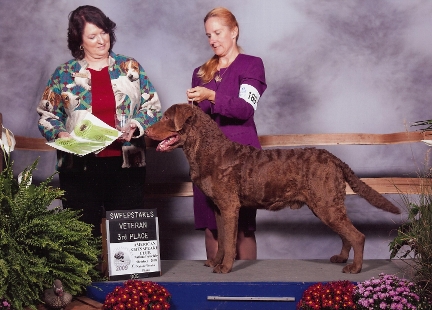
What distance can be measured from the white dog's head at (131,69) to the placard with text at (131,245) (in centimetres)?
78

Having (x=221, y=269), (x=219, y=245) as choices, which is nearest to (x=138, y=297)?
(x=221, y=269)

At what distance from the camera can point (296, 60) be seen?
4902mm

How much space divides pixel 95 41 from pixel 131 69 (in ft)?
0.85

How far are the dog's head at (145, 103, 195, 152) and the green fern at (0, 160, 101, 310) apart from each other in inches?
23.9

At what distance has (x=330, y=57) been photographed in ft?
16.0

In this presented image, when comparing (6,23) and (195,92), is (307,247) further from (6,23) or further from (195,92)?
(6,23)

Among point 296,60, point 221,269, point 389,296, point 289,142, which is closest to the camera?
point 389,296

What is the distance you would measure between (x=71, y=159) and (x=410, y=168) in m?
2.71

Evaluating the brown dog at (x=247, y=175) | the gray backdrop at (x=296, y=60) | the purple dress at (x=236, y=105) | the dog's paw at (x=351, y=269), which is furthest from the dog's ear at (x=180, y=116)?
the gray backdrop at (x=296, y=60)

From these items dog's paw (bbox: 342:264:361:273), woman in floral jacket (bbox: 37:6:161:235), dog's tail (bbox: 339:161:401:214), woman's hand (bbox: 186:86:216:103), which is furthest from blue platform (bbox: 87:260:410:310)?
woman's hand (bbox: 186:86:216:103)

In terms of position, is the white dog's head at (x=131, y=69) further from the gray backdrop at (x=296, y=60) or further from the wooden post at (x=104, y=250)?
the gray backdrop at (x=296, y=60)

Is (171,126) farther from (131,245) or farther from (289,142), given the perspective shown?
(289,142)

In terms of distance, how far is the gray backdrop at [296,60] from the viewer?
4832 millimetres

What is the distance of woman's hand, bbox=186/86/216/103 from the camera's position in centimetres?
334
